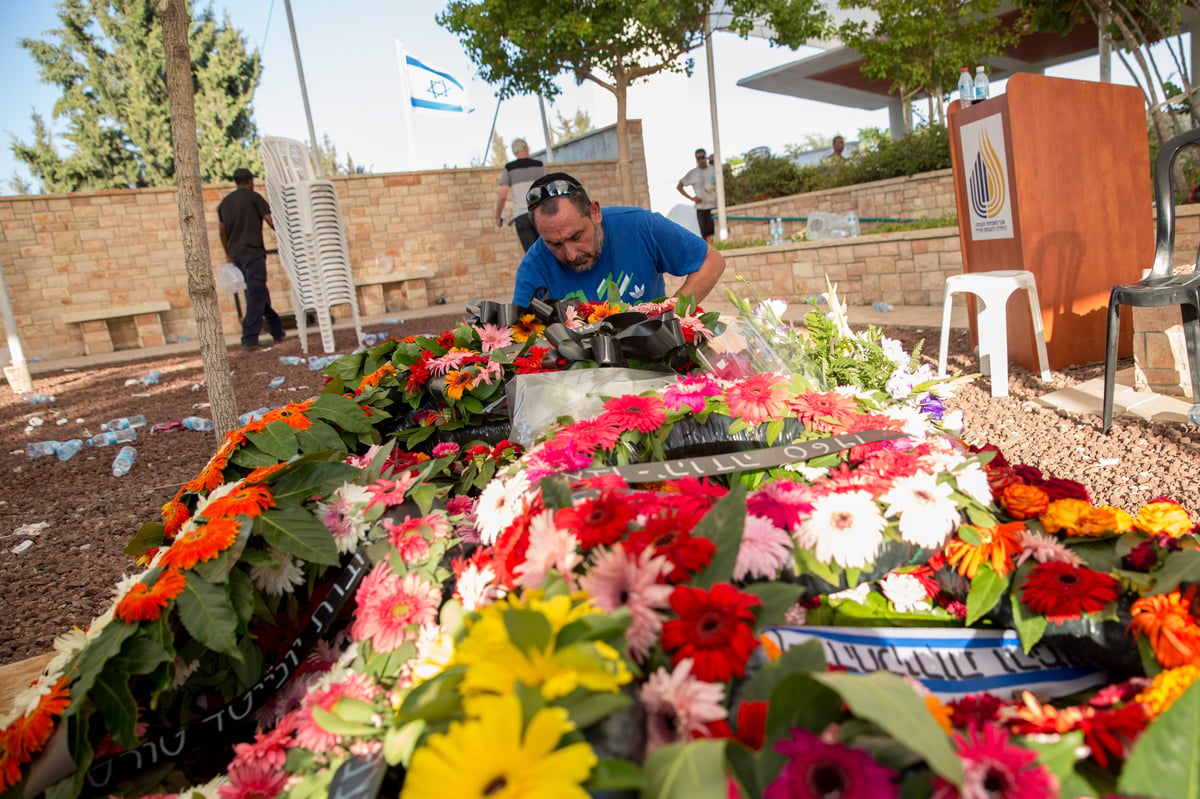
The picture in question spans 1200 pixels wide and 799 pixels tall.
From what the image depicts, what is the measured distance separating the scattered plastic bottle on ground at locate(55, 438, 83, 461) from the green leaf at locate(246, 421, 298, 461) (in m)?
4.40

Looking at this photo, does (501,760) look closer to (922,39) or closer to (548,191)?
(548,191)

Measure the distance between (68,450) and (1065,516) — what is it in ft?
18.8

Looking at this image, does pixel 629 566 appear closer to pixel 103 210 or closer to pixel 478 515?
pixel 478 515

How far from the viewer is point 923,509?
0.99m

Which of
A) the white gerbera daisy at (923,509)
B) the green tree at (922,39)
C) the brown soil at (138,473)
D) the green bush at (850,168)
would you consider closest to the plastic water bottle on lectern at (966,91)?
the brown soil at (138,473)

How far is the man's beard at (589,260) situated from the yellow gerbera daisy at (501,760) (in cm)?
248

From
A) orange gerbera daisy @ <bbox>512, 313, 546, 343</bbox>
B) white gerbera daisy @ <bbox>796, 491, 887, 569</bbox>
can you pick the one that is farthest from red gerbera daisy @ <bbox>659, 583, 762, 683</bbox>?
orange gerbera daisy @ <bbox>512, 313, 546, 343</bbox>

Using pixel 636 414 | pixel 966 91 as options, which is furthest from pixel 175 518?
pixel 966 91

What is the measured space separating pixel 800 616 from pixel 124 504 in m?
3.97

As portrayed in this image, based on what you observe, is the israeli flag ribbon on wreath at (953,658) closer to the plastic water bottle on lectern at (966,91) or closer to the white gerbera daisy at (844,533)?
the white gerbera daisy at (844,533)

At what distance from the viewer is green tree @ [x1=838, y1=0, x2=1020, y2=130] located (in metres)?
13.9

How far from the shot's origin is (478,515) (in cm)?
115

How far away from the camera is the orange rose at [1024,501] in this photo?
1.02m

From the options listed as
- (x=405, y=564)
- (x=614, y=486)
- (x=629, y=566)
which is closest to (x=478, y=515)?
(x=405, y=564)
